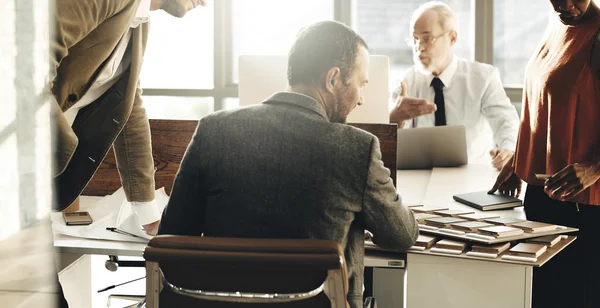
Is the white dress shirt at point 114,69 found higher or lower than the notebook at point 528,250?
higher

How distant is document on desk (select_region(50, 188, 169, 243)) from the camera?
2.12m

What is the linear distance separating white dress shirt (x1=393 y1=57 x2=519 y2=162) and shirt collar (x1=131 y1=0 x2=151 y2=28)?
237 centimetres

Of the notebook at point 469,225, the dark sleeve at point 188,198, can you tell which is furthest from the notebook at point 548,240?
the dark sleeve at point 188,198

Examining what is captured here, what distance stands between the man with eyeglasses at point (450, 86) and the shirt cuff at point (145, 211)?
2125 millimetres

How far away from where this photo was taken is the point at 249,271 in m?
1.27

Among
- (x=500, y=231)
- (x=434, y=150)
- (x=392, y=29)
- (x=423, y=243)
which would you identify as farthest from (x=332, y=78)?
(x=392, y=29)

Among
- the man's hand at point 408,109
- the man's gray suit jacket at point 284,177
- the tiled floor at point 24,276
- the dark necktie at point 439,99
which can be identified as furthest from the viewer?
the dark necktie at point 439,99

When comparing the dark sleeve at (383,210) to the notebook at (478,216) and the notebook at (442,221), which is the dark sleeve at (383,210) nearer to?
the notebook at (442,221)

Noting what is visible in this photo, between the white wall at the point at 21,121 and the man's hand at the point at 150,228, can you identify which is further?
the white wall at the point at 21,121

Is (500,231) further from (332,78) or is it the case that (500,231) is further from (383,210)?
(332,78)

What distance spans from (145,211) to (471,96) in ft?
8.15

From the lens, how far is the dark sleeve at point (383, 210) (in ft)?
4.94

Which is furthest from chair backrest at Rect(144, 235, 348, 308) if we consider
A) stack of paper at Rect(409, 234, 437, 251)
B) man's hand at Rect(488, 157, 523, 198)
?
man's hand at Rect(488, 157, 523, 198)

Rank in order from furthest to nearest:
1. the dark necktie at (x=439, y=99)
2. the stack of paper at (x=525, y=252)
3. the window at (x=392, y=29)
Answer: the window at (x=392, y=29), the dark necktie at (x=439, y=99), the stack of paper at (x=525, y=252)
